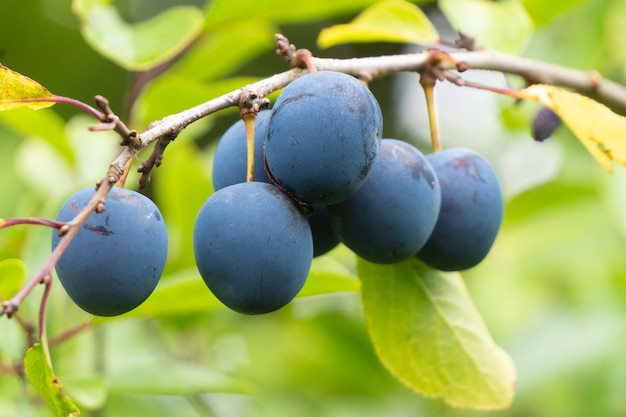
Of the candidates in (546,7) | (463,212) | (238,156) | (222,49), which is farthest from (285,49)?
(222,49)

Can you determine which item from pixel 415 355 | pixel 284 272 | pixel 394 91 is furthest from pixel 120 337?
pixel 394 91

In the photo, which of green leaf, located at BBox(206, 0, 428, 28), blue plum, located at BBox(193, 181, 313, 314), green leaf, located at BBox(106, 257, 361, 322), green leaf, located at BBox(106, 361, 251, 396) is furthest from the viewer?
green leaf, located at BBox(206, 0, 428, 28)

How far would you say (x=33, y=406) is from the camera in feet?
6.16

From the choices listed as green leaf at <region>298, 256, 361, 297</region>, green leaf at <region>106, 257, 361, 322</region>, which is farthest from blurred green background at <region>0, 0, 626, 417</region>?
green leaf at <region>298, 256, 361, 297</region>

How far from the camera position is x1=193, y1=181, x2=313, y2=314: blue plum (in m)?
1.07

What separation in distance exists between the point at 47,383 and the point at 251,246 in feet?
0.99

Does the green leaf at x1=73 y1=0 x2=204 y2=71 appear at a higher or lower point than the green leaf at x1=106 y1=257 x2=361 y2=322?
higher

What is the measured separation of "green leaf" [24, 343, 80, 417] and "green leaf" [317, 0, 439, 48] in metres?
0.98

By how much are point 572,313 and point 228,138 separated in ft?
5.80

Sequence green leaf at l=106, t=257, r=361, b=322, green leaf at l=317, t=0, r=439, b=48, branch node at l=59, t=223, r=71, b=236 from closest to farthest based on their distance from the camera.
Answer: branch node at l=59, t=223, r=71, b=236, green leaf at l=106, t=257, r=361, b=322, green leaf at l=317, t=0, r=439, b=48

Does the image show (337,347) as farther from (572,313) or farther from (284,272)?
(284,272)

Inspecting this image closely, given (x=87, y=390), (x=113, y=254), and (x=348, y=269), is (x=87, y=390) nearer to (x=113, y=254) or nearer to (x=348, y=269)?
(x=113, y=254)

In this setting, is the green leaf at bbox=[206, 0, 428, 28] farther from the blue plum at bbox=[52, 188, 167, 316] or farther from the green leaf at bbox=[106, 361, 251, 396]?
the blue plum at bbox=[52, 188, 167, 316]

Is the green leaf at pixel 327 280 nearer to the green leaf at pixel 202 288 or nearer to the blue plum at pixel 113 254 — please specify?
the green leaf at pixel 202 288
